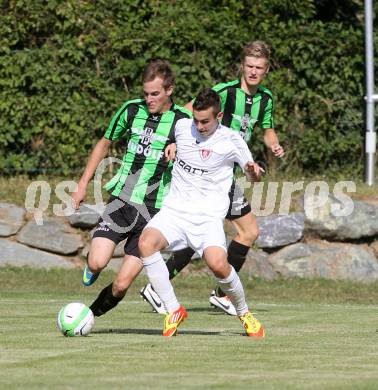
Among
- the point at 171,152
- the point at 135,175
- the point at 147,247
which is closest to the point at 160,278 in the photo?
the point at 147,247

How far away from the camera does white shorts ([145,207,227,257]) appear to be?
788 cm

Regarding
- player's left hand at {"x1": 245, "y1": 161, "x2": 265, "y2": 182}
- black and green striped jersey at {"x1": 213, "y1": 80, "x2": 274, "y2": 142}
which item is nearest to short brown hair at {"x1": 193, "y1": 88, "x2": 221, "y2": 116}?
player's left hand at {"x1": 245, "y1": 161, "x2": 265, "y2": 182}

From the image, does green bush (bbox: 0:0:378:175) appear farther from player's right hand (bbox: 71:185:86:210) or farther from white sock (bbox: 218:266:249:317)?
white sock (bbox: 218:266:249:317)

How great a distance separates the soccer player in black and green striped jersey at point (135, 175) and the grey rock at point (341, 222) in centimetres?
513

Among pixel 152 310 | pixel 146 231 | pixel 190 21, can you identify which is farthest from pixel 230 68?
pixel 146 231

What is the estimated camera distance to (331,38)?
14836 mm

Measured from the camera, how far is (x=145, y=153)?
8812 millimetres

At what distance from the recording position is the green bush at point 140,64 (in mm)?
14664

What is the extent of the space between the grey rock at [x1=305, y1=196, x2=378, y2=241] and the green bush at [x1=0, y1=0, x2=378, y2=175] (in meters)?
1.37

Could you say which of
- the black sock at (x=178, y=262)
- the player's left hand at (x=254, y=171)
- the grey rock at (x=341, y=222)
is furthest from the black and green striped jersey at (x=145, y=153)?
the grey rock at (x=341, y=222)

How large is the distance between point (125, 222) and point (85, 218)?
499cm

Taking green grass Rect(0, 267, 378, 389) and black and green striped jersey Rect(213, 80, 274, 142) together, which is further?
black and green striped jersey Rect(213, 80, 274, 142)

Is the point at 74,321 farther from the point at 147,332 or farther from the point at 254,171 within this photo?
the point at 254,171

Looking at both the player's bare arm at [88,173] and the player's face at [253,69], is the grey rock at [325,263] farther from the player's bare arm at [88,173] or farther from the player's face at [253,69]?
the player's bare arm at [88,173]
